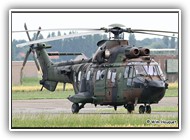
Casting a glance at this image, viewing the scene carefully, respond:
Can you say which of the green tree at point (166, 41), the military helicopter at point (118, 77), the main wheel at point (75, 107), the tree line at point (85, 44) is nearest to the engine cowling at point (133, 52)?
the military helicopter at point (118, 77)

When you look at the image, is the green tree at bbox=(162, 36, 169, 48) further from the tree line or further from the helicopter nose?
the helicopter nose

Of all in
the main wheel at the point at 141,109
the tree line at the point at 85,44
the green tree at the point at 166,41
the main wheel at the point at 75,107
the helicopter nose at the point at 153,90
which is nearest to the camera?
the tree line at the point at 85,44

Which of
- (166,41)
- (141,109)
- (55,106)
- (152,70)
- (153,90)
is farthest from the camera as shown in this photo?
(55,106)

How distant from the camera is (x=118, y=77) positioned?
2769cm

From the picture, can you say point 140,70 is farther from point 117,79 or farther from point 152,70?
point 117,79

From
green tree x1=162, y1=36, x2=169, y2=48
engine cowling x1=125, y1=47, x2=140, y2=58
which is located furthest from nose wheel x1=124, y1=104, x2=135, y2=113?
green tree x1=162, y1=36, x2=169, y2=48

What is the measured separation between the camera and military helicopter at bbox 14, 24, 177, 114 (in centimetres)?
2734

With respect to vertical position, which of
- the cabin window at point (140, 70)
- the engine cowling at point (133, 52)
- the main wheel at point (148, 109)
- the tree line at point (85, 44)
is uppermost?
the tree line at point (85, 44)

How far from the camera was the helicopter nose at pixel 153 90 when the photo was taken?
27.3m

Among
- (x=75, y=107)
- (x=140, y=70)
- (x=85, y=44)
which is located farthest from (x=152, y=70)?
(x=75, y=107)

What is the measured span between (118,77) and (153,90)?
89 cm

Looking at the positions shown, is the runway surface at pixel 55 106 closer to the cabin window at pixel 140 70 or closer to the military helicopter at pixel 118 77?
the military helicopter at pixel 118 77
